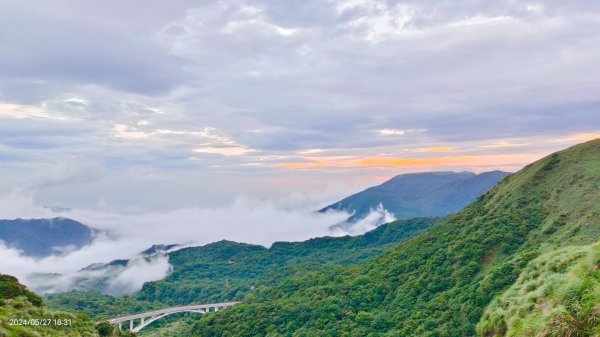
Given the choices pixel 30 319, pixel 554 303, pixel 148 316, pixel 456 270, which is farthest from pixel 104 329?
pixel 148 316

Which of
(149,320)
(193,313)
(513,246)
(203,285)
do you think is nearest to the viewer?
(513,246)

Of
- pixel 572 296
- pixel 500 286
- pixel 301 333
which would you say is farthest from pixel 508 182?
pixel 572 296

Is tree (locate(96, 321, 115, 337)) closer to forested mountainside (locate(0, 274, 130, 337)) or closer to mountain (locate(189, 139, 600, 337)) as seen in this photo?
forested mountainside (locate(0, 274, 130, 337))

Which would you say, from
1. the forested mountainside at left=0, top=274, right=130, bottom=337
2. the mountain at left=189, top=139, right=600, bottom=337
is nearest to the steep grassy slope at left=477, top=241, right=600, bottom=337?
the mountain at left=189, top=139, right=600, bottom=337

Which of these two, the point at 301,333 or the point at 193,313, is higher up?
the point at 301,333

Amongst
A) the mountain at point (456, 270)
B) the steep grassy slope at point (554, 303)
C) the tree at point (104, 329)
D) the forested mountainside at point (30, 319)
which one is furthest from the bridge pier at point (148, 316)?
the steep grassy slope at point (554, 303)

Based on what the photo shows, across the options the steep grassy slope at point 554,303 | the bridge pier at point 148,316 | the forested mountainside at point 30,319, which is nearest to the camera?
the steep grassy slope at point 554,303

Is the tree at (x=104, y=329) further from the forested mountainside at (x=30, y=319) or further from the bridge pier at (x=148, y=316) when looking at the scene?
the bridge pier at (x=148, y=316)

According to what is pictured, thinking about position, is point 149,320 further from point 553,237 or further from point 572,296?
point 572,296
